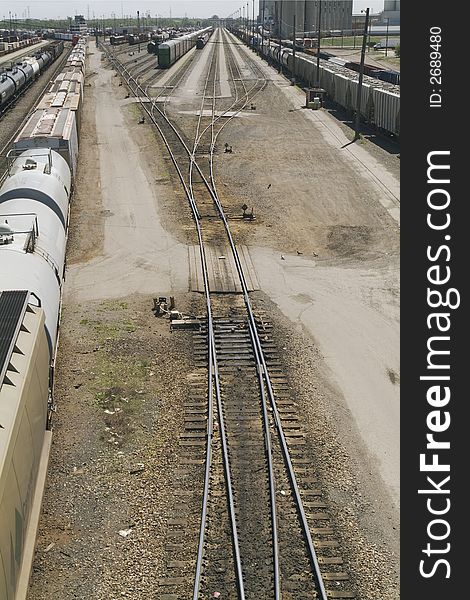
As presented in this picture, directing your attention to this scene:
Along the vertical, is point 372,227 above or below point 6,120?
below

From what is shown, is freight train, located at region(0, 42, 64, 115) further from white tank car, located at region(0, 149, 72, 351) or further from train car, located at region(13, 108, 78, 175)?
white tank car, located at region(0, 149, 72, 351)

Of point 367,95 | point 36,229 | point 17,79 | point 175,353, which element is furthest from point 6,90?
point 175,353

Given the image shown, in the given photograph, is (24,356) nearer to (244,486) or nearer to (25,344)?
(25,344)

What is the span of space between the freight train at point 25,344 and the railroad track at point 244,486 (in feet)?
7.42

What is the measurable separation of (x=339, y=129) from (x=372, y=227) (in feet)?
68.7

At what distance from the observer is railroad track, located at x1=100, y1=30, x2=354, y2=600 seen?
9.66 m

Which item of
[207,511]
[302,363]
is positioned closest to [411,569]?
[207,511]

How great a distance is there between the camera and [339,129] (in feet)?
144

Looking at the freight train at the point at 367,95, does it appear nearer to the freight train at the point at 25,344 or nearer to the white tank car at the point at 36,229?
the white tank car at the point at 36,229

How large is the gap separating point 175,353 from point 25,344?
6423 millimetres

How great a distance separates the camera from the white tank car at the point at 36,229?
12.3 m

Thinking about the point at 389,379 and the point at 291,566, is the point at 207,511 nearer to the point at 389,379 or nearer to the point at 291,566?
the point at 291,566

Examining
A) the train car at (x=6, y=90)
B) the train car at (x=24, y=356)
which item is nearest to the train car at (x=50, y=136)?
the train car at (x=24, y=356)

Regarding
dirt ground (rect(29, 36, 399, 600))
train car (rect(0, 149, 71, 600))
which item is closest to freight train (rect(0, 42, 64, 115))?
dirt ground (rect(29, 36, 399, 600))
